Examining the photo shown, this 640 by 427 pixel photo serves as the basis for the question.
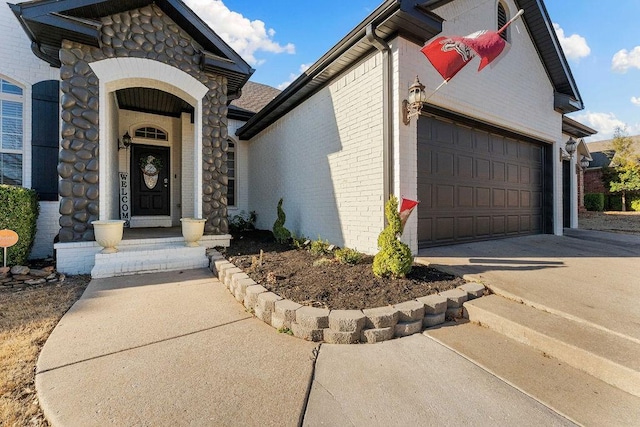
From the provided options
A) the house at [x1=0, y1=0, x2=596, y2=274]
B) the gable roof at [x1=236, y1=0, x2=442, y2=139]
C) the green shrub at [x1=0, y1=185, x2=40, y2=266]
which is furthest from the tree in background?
the green shrub at [x1=0, y1=185, x2=40, y2=266]

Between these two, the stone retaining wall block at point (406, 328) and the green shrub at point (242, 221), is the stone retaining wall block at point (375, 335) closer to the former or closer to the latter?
the stone retaining wall block at point (406, 328)

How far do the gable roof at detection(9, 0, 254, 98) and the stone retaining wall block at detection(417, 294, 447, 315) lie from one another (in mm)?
5467

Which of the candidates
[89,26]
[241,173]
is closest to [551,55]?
[241,173]

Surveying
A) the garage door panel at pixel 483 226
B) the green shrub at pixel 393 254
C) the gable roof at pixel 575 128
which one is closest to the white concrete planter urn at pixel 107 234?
the green shrub at pixel 393 254

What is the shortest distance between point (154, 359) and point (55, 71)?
252 inches

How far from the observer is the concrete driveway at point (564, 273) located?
2.68 meters

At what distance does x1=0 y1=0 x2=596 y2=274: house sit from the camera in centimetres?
441

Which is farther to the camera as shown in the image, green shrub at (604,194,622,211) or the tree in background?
green shrub at (604,194,622,211)

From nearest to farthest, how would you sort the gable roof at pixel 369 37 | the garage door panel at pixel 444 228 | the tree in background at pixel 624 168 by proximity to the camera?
the gable roof at pixel 369 37, the garage door panel at pixel 444 228, the tree in background at pixel 624 168

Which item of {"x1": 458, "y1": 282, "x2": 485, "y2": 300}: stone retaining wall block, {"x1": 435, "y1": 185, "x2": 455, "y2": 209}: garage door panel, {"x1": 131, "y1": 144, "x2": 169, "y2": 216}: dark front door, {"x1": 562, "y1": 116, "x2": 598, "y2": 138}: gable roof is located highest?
{"x1": 562, "y1": 116, "x2": 598, "y2": 138}: gable roof

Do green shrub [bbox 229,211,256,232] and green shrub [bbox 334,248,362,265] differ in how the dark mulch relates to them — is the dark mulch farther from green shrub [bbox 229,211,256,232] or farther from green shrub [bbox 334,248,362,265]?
green shrub [bbox 229,211,256,232]

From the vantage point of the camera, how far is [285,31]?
23.0 ft

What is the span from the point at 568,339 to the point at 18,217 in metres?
7.19

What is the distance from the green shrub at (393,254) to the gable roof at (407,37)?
2689mm
